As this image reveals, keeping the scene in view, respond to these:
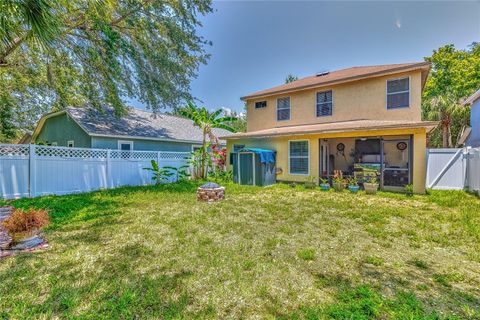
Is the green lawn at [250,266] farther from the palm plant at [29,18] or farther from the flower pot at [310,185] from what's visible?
the flower pot at [310,185]

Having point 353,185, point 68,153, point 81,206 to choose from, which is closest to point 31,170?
point 68,153

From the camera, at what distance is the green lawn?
249cm

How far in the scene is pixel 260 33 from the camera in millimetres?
14188

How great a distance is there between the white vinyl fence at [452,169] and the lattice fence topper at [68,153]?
49.9ft

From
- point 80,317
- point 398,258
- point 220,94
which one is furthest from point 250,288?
point 220,94

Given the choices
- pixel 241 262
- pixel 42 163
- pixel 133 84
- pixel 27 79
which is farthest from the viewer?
pixel 27 79

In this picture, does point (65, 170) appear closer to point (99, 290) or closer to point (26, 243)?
point (26, 243)

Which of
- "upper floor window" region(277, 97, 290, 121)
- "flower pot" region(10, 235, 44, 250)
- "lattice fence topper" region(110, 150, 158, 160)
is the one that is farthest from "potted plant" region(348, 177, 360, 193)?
"flower pot" region(10, 235, 44, 250)

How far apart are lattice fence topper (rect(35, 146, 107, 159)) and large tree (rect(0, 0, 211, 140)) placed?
8.98ft

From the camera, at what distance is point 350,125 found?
10367 millimetres

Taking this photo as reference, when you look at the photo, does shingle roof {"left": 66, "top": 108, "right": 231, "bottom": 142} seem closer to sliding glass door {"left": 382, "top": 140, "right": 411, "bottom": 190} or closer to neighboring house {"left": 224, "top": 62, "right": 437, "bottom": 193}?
neighboring house {"left": 224, "top": 62, "right": 437, "bottom": 193}

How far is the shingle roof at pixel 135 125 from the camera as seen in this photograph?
13.3 metres

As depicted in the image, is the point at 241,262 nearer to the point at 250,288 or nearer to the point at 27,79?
the point at 250,288

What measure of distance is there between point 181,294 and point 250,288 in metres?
0.87
